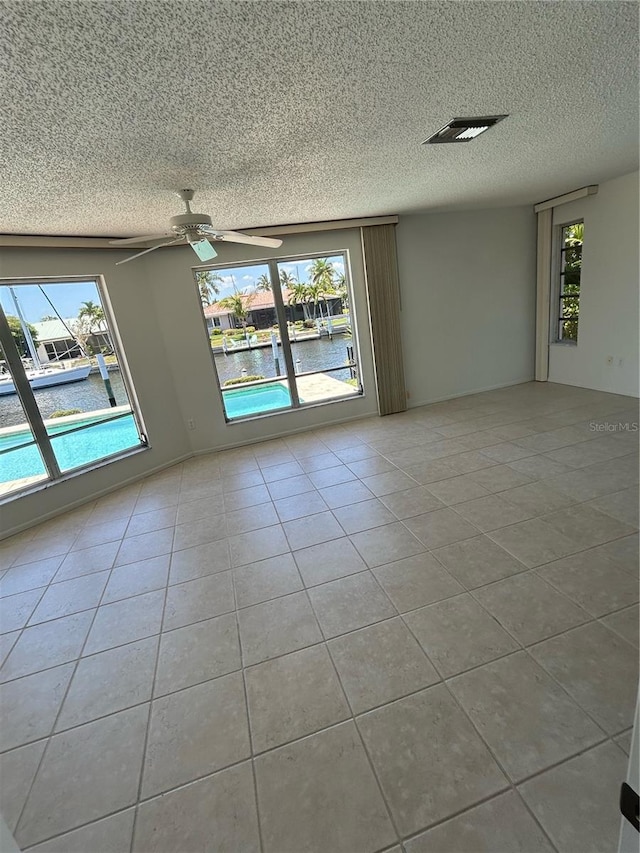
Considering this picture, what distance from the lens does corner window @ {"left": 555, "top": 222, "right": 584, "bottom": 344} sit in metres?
5.13

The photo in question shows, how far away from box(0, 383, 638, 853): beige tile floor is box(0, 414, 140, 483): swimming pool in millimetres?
652

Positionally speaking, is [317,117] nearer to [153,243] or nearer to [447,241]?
[153,243]

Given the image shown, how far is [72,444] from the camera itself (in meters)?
3.86

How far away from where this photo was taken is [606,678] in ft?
5.02

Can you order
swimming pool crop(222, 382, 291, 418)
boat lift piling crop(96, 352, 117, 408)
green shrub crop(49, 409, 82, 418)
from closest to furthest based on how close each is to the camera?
green shrub crop(49, 409, 82, 418) → boat lift piling crop(96, 352, 117, 408) → swimming pool crop(222, 382, 291, 418)

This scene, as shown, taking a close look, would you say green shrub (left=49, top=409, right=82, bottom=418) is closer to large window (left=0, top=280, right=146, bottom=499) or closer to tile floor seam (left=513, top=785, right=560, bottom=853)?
large window (left=0, top=280, right=146, bottom=499)

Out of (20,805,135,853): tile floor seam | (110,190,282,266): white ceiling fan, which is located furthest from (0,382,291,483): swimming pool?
(20,805,135,853): tile floor seam

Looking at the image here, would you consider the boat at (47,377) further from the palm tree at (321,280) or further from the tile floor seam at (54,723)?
the palm tree at (321,280)

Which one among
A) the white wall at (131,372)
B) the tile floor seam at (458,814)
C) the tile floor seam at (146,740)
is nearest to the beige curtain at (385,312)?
the white wall at (131,372)

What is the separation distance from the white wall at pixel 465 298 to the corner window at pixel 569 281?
354mm

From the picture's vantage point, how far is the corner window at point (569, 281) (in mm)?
5129

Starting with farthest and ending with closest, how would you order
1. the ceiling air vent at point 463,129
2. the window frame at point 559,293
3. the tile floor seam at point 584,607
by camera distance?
the window frame at point 559,293 < the ceiling air vent at point 463,129 < the tile floor seam at point 584,607

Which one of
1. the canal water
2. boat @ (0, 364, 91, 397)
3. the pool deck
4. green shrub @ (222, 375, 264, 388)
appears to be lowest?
the pool deck

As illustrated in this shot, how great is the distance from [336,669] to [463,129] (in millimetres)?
3115
